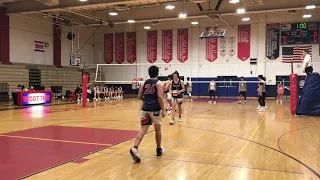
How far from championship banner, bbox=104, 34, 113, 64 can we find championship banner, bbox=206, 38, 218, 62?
9600 millimetres

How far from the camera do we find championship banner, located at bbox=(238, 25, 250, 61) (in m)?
25.3

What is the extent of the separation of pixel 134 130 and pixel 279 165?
4443mm

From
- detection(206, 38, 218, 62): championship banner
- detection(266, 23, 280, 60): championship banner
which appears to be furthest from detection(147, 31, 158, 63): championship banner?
detection(266, 23, 280, 60): championship banner

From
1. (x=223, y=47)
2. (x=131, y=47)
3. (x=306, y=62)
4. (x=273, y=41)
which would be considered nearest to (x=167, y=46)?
(x=131, y=47)

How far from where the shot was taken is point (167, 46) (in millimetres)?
27922

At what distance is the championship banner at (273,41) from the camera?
24406 mm

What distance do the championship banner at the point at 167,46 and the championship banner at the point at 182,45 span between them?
0.78 m

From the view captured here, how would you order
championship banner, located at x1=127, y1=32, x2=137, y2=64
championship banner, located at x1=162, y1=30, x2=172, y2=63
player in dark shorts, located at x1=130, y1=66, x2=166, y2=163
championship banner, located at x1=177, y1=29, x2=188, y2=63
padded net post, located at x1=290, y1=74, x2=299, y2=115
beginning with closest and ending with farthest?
1. player in dark shorts, located at x1=130, y1=66, x2=166, y2=163
2. padded net post, located at x1=290, y1=74, x2=299, y2=115
3. championship banner, located at x1=177, y1=29, x2=188, y2=63
4. championship banner, located at x1=162, y1=30, x2=172, y2=63
5. championship banner, located at x1=127, y1=32, x2=137, y2=64

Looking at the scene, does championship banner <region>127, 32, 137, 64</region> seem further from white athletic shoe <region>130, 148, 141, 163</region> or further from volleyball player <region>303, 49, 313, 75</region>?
white athletic shoe <region>130, 148, 141, 163</region>

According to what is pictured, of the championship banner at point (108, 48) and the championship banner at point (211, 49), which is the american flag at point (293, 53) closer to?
the championship banner at point (211, 49)

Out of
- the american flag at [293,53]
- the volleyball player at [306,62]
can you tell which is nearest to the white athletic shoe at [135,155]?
the volleyball player at [306,62]

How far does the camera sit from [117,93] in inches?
985

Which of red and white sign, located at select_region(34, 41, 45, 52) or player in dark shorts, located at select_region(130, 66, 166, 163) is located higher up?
red and white sign, located at select_region(34, 41, 45, 52)

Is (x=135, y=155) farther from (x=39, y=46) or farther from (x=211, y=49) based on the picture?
(x=211, y=49)
